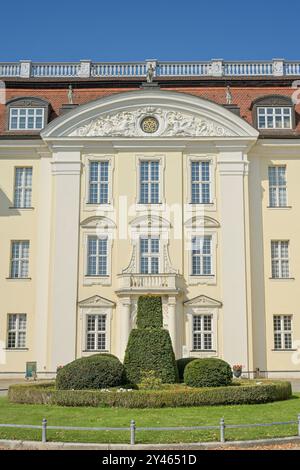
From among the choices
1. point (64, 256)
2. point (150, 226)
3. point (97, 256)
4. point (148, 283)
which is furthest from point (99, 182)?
point (148, 283)

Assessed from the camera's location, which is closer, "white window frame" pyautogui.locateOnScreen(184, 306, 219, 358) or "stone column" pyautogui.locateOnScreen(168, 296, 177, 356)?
"stone column" pyautogui.locateOnScreen(168, 296, 177, 356)

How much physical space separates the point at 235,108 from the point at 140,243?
889 centimetres

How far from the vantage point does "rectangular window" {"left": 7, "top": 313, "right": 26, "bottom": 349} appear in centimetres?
3253

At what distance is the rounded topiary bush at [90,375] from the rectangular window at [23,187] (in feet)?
49.2

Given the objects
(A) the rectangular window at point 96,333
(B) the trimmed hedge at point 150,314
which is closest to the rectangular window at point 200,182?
(A) the rectangular window at point 96,333

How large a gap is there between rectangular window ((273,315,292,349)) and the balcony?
5.57 metres

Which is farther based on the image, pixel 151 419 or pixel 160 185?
pixel 160 185

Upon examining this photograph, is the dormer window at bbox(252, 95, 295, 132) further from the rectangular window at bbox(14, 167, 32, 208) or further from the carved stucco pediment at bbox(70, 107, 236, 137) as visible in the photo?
the rectangular window at bbox(14, 167, 32, 208)

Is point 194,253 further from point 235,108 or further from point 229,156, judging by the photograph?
point 235,108

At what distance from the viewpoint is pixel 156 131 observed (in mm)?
33781

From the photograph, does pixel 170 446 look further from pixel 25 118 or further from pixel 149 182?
pixel 25 118

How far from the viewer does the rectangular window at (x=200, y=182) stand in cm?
3334

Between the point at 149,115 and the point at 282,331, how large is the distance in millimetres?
13436

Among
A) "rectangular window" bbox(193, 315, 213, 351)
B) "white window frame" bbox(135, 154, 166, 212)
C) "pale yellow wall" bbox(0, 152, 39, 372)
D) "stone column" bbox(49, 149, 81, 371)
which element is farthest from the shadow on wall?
"rectangular window" bbox(193, 315, 213, 351)
